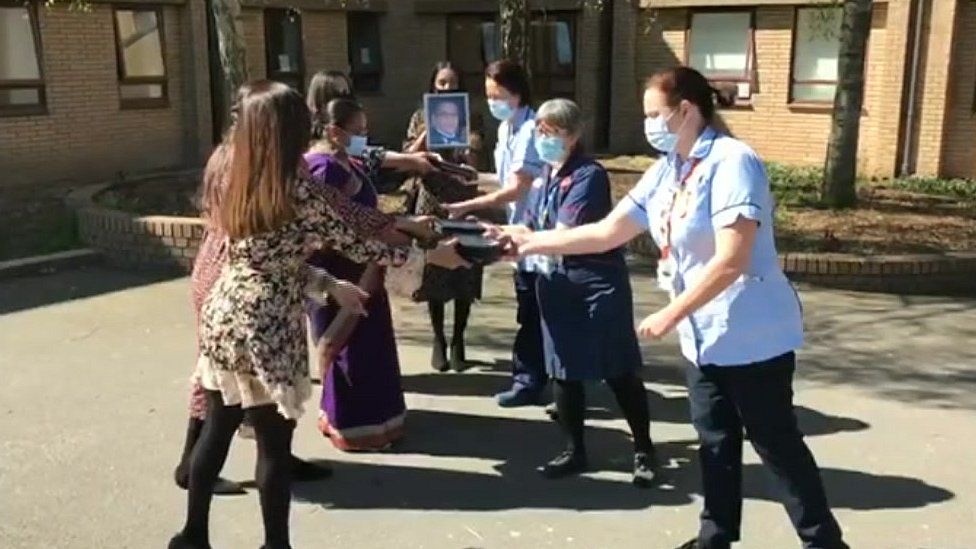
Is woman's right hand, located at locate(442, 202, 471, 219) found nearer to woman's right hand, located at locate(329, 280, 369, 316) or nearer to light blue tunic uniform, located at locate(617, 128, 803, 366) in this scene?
woman's right hand, located at locate(329, 280, 369, 316)

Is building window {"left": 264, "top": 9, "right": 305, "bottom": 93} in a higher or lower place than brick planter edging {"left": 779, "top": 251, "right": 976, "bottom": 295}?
higher

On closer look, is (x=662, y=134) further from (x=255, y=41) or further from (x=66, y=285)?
(x=255, y=41)

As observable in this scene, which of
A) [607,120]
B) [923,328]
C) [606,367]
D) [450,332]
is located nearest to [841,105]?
[923,328]

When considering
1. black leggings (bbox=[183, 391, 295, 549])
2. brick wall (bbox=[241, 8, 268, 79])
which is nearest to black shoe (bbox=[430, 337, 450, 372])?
black leggings (bbox=[183, 391, 295, 549])

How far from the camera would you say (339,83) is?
4559mm

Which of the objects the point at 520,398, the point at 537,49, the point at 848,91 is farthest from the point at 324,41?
the point at 520,398

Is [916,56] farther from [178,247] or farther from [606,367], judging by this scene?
[606,367]

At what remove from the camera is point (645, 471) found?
173 inches

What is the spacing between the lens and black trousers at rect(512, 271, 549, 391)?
544cm

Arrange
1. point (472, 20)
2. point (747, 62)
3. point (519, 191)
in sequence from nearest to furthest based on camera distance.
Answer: point (519, 191) → point (747, 62) → point (472, 20)

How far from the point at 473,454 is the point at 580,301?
0.98 metres

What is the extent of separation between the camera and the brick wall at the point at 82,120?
547 inches

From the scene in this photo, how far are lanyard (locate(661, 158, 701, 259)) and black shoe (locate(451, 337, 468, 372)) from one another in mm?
2795

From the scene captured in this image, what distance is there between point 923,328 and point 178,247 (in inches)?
228
